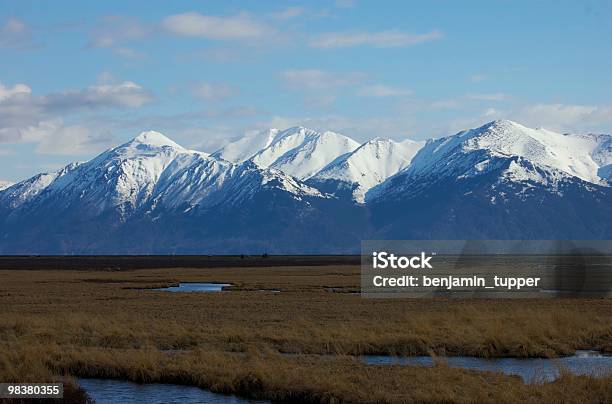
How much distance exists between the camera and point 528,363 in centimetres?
3822

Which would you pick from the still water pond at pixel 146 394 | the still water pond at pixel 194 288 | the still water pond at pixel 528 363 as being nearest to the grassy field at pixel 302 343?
the still water pond at pixel 146 394

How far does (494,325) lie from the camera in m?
44.8

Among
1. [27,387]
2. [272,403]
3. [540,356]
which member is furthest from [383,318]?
[27,387]

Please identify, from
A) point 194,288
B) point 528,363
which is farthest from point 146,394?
point 194,288

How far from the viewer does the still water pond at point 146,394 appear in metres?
31.0

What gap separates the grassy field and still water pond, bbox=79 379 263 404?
1.93 ft

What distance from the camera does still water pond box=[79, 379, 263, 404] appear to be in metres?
31.0

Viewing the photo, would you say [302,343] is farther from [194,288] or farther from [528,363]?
[194,288]

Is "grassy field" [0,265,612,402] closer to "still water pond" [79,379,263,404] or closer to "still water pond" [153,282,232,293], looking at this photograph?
"still water pond" [79,379,263,404]

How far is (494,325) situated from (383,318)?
9.09m

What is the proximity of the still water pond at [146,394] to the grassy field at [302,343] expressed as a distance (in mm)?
588

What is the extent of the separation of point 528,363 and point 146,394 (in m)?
16.2

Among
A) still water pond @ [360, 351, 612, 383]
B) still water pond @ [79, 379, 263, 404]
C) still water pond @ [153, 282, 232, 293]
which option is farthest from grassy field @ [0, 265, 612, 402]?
still water pond @ [153, 282, 232, 293]

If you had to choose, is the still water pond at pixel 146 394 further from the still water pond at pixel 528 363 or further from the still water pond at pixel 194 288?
Result: the still water pond at pixel 194 288
